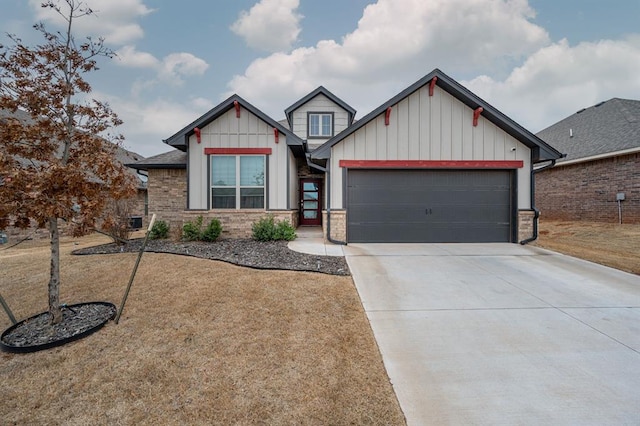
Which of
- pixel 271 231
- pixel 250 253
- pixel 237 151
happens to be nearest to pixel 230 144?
pixel 237 151

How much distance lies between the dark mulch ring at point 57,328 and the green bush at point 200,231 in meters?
5.33

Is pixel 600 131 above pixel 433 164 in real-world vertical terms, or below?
above

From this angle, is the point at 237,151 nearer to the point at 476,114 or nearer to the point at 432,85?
the point at 432,85

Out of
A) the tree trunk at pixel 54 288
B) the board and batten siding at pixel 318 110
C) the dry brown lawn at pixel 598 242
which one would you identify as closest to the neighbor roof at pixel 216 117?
the board and batten siding at pixel 318 110

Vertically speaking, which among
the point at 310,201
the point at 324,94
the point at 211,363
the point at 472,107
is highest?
the point at 324,94

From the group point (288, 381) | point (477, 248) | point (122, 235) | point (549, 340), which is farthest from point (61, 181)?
point (477, 248)

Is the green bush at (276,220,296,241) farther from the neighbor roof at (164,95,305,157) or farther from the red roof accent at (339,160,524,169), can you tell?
the neighbor roof at (164,95,305,157)

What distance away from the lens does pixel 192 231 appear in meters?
9.83

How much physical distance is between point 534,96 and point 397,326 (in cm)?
2046

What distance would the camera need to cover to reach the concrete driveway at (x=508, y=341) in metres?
2.34

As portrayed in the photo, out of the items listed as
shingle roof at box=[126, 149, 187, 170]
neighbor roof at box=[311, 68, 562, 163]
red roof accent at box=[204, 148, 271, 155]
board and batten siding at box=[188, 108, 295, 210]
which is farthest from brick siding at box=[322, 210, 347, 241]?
shingle roof at box=[126, 149, 187, 170]

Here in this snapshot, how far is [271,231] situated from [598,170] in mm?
15412

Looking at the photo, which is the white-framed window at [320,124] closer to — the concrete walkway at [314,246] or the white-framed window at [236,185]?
the white-framed window at [236,185]

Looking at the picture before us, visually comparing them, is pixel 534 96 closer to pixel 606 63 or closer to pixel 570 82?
pixel 570 82
